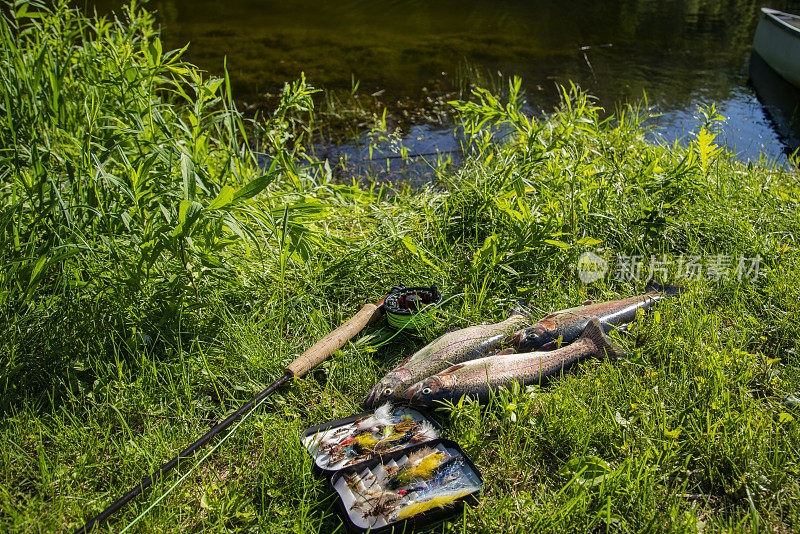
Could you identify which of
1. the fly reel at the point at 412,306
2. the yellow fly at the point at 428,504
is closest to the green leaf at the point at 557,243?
the fly reel at the point at 412,306

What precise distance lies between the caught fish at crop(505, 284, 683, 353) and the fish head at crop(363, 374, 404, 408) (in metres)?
0.66

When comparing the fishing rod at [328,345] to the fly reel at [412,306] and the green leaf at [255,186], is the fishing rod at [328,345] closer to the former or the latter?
the fly reel at [412,306]

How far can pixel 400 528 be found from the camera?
2.11 metres

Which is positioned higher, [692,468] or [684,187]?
[684,187]

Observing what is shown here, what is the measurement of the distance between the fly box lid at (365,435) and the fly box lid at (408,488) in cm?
5

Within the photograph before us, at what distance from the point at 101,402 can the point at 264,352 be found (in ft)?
2.60

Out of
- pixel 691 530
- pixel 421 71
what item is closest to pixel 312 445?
pixel 691 530

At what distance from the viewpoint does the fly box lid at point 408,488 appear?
2143mm

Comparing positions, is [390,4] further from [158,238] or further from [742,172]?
[158,238]

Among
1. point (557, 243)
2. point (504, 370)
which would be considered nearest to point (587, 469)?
point (504, 370)

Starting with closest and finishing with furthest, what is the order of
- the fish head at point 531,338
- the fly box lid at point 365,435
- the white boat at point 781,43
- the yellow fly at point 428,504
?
the yellow fly at point 428,504, the fly box lid at point 365,435, the fish head at point 531,338, the white boat at point 781,43

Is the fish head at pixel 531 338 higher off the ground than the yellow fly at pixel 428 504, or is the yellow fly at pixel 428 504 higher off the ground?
the fish head at pixel 531 338

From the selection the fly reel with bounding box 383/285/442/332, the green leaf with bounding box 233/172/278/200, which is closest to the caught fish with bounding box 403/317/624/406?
the fly reel with bounding box 383/285/442/332

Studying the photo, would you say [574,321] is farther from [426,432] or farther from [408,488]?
[408,488]
